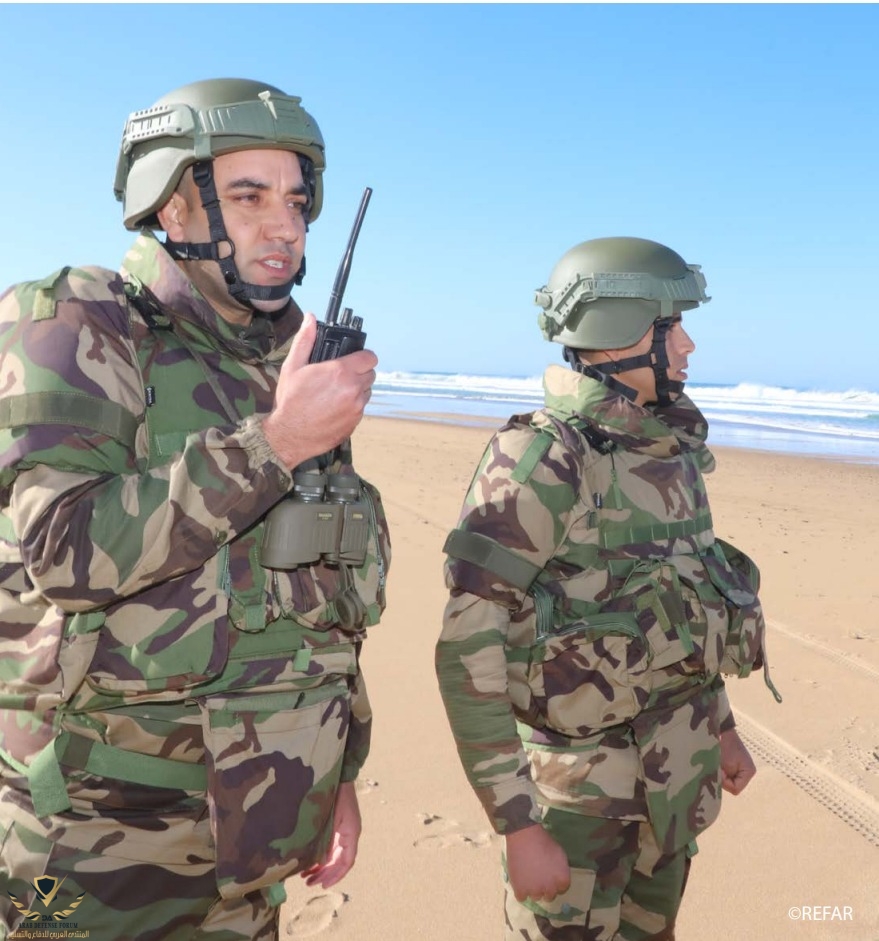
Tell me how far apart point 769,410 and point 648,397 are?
131 ft

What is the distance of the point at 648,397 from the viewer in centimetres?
319

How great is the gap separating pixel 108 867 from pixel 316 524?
865 millimetres

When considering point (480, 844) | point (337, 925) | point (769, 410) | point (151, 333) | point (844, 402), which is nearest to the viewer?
point (151, 333)

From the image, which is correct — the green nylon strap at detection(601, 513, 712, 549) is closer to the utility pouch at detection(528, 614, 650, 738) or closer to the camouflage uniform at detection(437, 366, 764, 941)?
the camouflage uniform at detection(437, 366, 764, 941)

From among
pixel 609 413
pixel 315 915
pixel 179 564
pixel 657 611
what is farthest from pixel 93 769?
pixel 315 915

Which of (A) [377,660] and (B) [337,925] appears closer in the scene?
(B) [337,925]

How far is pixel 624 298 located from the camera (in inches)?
124

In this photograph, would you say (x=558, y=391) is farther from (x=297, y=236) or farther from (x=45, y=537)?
(x=45, y=537)

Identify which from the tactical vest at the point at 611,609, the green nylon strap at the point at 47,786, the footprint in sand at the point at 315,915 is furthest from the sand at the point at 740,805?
the green nylon strap at the point at 47,786

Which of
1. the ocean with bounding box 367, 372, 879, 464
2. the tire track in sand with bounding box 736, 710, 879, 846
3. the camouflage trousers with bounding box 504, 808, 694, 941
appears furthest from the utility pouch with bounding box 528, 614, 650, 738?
the ocean with bounding box 367, 372, 879, 464

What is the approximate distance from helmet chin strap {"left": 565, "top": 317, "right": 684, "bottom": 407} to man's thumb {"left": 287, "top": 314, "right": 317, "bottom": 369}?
1469mm

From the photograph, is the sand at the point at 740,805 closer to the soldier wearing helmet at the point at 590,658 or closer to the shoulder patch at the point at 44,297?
the soldier wearing helmet at the point at 590,658

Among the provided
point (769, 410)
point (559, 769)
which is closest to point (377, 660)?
point (559, 769)

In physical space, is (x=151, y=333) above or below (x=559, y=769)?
above
